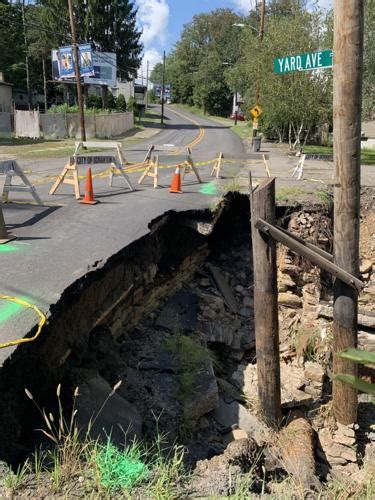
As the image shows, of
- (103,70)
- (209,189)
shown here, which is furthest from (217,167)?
(103,70)

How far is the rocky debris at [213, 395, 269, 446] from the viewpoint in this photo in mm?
5977

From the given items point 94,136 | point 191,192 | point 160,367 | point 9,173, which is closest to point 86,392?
point 160,367

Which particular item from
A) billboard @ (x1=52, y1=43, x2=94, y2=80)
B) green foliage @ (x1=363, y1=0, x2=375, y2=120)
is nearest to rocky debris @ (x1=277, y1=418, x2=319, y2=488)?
green foliage @ (x1=363, y1=0, x2=375, y2=120)

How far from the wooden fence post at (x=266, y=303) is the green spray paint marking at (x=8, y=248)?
3049mm

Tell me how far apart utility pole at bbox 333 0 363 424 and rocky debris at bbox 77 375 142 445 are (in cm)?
269

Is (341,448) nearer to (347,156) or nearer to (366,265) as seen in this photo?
(347,156)

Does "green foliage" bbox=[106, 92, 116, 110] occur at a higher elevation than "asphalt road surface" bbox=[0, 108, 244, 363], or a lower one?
higher

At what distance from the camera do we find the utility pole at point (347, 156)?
4.74 metres

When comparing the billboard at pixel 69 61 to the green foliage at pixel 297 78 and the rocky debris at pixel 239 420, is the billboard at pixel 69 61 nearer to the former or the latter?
the green foliage at pixel 297 78

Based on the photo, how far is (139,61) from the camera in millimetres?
54094

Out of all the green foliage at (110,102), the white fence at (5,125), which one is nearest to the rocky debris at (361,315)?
the white fence at (5,125)

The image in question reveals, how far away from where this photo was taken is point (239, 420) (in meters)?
6.13

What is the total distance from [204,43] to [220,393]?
322 ft

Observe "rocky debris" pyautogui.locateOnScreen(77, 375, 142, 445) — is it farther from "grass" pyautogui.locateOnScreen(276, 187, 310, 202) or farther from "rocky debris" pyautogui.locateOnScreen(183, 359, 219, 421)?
"grass" pyautogui.locateOnScreen(276, 187, 310, 202)
